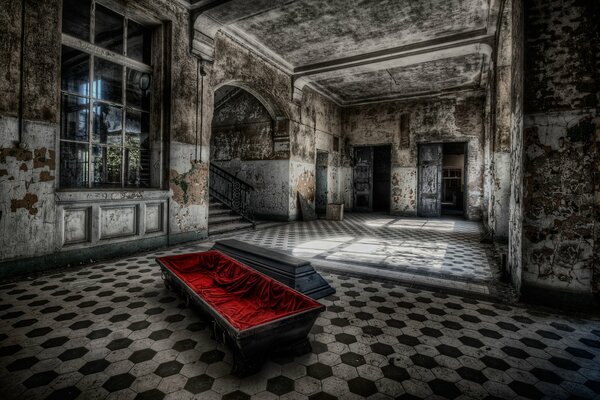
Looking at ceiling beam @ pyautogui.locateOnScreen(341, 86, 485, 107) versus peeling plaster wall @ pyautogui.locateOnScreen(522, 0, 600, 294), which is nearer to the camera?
peeling plaster wall @ pyautogui.locateOnScreen(522, 0, 600, 294)

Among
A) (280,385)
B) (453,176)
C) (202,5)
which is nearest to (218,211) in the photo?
(202,5)

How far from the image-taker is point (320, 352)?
2.53 metres

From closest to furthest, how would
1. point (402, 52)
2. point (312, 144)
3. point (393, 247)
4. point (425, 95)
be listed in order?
1. point (393, 247)
2. point (402, 52)
3. point (312, 144)
4. point (425, 95)

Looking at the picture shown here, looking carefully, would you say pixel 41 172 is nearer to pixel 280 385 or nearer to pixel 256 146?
pixel 280 385

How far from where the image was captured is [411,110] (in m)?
13.6

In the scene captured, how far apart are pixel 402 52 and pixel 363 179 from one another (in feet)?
23.5

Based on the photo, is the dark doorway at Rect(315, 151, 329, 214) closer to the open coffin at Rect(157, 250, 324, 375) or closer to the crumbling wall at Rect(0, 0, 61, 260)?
the open coffin at Rect(157, 250, 324, 375)

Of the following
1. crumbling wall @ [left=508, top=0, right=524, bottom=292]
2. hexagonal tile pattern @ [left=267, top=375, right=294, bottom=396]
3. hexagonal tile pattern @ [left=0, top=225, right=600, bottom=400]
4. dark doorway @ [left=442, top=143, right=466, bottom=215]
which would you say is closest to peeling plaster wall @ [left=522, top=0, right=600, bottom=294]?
crumbling wall @ [left=508, top=0, right=524, bottom=292]

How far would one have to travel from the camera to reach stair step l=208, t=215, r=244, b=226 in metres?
8.37

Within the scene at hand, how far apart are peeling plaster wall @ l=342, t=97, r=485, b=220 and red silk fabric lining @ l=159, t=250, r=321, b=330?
11.6m

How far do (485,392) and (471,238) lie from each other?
6.79 meters

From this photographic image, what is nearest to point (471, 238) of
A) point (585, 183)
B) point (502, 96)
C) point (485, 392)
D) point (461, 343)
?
point (502, 96)

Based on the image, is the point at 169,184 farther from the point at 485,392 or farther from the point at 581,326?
the point at 581,326

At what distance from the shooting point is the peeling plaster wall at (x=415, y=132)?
1238cm
